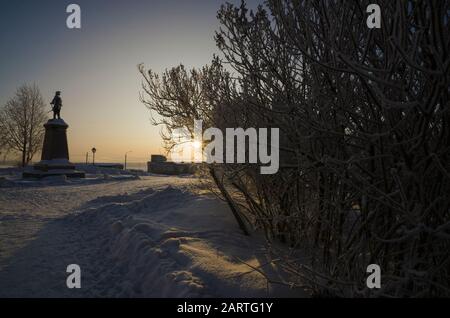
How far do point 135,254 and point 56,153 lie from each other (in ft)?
60.4

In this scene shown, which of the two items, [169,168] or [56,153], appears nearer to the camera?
[56,153]

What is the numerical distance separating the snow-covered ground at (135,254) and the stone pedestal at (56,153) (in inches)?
481

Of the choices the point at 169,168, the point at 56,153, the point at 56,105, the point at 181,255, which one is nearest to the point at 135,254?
the point at 181,255

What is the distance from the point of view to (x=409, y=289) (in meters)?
2.03

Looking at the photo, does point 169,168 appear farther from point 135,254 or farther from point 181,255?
point 181,255

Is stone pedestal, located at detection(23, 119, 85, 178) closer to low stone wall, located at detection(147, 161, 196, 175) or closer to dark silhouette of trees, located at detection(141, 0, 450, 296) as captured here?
low stone wall, located at detection(147, 161, 196, 175)

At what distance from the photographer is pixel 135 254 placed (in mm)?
4113

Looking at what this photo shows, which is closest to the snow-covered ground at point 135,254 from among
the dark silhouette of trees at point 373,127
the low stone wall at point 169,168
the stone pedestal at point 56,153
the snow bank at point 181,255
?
the snow bank at point 181,255

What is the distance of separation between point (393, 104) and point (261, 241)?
390 cm

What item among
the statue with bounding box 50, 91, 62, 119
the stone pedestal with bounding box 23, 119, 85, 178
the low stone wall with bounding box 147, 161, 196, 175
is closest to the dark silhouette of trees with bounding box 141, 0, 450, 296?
the stone pedestal with bounding box 23, 119, 85, 178

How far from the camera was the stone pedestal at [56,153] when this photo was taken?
61.0 ft
